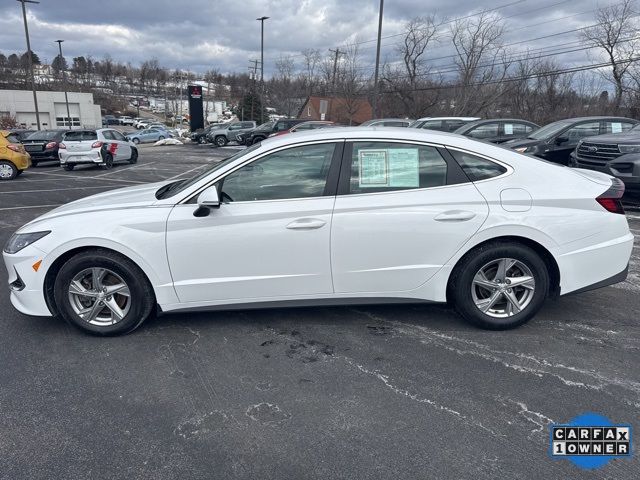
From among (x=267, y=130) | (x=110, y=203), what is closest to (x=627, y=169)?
(x=110, y=203)

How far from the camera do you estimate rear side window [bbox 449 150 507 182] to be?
362cm

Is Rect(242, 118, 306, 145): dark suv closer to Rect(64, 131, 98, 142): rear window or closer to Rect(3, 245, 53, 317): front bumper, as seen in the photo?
Rect(64, 131, 98, 142): rear window

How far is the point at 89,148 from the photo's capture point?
1655 centimetres

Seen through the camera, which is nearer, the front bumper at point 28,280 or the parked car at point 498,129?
the front bumper at point 28,280

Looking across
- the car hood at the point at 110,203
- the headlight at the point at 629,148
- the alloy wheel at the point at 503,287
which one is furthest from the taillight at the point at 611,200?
the headlight at the point at 629,148

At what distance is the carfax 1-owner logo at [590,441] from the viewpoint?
2381 mm

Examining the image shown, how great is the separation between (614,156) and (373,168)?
23.6ft

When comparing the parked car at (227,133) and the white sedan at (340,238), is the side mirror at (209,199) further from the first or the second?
the parked car at (227,133)

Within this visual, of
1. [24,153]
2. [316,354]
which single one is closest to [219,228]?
[316,354]

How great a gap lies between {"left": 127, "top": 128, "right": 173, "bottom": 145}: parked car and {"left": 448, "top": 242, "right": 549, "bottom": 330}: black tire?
134 ft

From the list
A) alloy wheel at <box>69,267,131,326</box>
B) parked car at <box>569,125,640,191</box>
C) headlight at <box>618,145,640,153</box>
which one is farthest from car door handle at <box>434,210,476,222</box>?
headlight at <box>618,145,640,153</box>

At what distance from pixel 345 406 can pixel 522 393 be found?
115 cm

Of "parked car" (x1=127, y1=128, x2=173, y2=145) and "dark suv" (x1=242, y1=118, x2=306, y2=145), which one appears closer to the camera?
"dark suv" (x1=242, y1=118, x2=306, y2=145)

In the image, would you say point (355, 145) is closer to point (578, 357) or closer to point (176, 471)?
point (578, 357)
